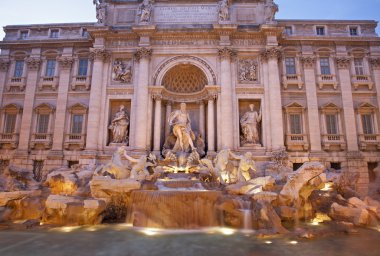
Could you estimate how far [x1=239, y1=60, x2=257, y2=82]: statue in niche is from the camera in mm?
20845

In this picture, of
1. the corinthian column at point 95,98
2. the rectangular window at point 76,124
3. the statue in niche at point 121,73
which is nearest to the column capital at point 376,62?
the statue in niche at point 121,73

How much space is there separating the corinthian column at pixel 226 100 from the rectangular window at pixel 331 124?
7620 mm

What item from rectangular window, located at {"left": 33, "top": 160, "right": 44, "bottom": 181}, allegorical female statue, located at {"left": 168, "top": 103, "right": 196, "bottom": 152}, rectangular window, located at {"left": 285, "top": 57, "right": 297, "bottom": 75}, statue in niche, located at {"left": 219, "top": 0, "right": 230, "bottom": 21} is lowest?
rectangular window, located at {"left": 33, "top": 160, "right": 44, "bottom": 181}

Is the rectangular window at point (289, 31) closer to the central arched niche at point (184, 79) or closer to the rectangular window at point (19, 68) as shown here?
the central arched niche at point (184, 79)

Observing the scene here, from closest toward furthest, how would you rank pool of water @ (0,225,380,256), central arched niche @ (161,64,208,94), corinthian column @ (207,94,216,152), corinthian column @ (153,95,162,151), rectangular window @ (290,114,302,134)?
pool of water @ (0,225,380,256) → corinthian column @ (207,94,216,152) → corinthian column @ (153,95,162,151) → rectangular window @ (290,114,302,134) → central arched niche @ (161,64,208,94)

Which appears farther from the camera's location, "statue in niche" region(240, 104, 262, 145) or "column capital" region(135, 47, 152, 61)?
"column capital" region(135, 47, 152, 61)

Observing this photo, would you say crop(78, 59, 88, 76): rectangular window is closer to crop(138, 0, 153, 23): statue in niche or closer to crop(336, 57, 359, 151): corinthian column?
crop(138, 0, 153, 23): statue in niche

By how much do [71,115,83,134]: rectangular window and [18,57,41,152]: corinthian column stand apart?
11.2 feet

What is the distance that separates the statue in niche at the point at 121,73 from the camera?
21.1m

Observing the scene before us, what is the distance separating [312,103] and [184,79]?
406 inches

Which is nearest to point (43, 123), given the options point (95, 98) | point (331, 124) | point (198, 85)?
point (95, 98)

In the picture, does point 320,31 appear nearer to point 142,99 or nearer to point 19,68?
point 142,99

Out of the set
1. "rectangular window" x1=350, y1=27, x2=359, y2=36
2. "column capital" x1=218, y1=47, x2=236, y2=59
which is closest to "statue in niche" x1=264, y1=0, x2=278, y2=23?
"column capital" x1=218, y1=47, x2=236, y2=59

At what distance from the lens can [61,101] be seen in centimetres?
2134
